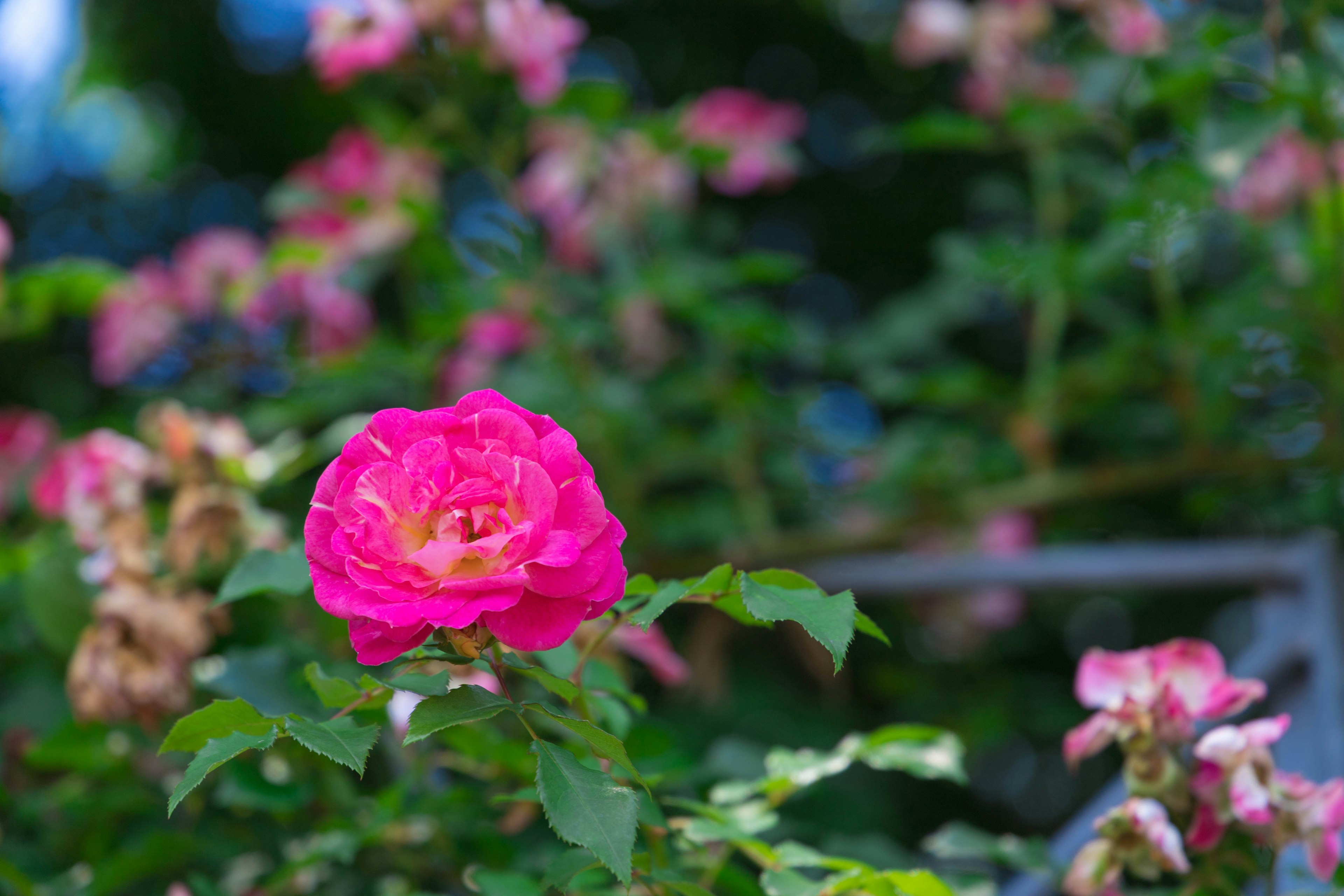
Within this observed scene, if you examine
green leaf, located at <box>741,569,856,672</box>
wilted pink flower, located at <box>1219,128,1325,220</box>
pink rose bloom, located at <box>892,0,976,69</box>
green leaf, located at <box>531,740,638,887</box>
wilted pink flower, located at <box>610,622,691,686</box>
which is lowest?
wilted pink flower, located at <box>610,622,691,686</box>

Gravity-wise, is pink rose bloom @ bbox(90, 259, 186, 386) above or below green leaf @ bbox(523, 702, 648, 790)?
below

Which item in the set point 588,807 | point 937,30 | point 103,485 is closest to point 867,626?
point 588,807

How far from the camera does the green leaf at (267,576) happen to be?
551 mm

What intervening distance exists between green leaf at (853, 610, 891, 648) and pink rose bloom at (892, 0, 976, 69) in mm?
1269

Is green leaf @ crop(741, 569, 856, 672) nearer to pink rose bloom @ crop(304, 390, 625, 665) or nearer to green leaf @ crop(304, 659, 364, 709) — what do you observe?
pink rose bloom @ crop(304, 390, 625, 665)

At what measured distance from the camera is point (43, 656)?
1048 mm

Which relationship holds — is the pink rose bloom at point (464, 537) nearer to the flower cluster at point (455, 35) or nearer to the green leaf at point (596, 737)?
the green leaf at point (596, 737)

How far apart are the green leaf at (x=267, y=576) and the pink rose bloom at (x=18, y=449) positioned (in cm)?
110

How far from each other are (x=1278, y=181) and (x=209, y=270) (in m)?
1.49

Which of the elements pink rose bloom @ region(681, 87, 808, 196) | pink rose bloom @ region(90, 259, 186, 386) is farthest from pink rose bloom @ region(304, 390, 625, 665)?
pink rose bloom @ region(90, 259, 186, 386)

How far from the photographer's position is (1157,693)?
584 mm

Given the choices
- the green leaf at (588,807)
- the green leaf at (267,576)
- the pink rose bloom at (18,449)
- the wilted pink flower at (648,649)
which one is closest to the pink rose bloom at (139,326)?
the pink rose bloom at (18,449)

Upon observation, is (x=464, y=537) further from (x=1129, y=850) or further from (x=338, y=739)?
(x=1129, y=850)

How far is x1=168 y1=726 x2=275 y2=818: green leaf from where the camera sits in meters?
0.38
